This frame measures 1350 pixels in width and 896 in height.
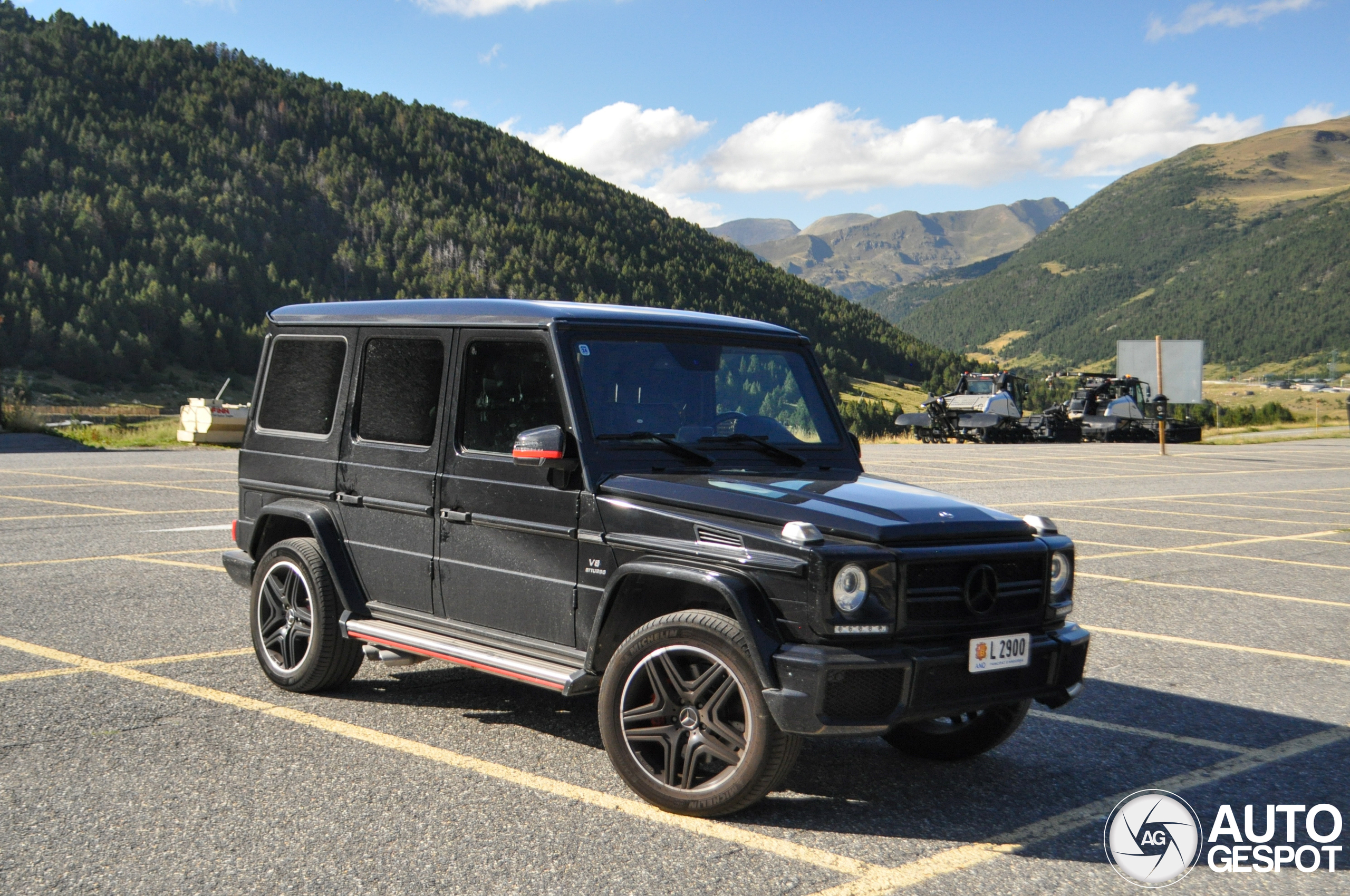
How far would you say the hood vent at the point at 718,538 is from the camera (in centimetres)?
419

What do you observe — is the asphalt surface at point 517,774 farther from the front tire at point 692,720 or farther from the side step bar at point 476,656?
the side step bar at point 476,656

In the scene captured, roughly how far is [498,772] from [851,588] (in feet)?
5.48

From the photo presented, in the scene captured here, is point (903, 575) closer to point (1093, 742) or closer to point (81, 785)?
point (1093, 742)

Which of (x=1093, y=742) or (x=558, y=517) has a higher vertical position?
(x=558, y=517)

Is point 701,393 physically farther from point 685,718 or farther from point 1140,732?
point 1140,732

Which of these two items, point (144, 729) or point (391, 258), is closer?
point (144, 729)

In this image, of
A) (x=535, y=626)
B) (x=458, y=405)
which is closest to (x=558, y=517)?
(x=535, y=626)

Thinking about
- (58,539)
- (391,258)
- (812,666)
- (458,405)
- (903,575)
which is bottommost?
(58,539)

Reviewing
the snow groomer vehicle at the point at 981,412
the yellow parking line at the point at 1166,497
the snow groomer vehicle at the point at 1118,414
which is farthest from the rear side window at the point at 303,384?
the snow groomer vehicle at the point at 1118,414

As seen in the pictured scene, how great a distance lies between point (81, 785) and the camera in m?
4.44

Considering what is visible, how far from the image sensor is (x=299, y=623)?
5.93 m

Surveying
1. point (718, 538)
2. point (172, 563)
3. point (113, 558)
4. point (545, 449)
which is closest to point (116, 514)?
point (113, 558)

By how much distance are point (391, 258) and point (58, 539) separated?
138m

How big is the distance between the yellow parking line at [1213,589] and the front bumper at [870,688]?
20.0ft
